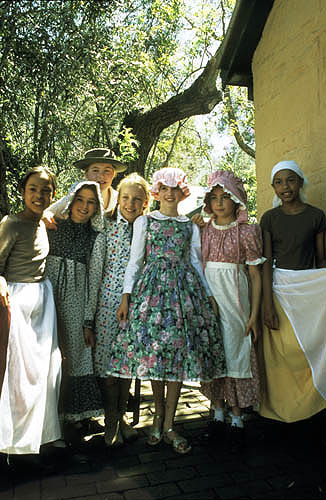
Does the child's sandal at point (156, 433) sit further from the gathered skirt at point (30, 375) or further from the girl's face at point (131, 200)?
the girl's face at point (131, 200)

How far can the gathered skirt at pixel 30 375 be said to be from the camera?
263 cm

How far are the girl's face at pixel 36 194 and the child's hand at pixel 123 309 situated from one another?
0.85 metres

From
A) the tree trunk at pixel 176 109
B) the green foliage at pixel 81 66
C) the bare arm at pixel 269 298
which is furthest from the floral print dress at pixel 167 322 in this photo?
the tree trunk at pixel 176 109

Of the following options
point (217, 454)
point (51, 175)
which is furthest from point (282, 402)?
point (51, 175)

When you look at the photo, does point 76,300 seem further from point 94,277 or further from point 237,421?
point 237,421

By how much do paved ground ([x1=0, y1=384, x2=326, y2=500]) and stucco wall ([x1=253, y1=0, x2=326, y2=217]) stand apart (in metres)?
2.06

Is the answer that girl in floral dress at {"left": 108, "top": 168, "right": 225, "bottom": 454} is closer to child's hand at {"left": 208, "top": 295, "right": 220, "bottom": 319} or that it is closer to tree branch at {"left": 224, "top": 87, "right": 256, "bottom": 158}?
child's hand at {"left": 208, "top": 295, "right": 220, "bottom": 319}

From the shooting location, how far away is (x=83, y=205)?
3344 mm

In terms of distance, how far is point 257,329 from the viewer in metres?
3.33

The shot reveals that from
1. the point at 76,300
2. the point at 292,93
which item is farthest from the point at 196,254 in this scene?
the point at 292,93

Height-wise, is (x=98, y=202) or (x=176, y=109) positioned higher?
(x=176, y=109)

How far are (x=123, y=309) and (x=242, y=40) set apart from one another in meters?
3.74

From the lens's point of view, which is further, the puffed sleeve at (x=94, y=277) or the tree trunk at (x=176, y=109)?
the tree trunk at (x=176, y=109)

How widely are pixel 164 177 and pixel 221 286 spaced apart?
954 millimetres
